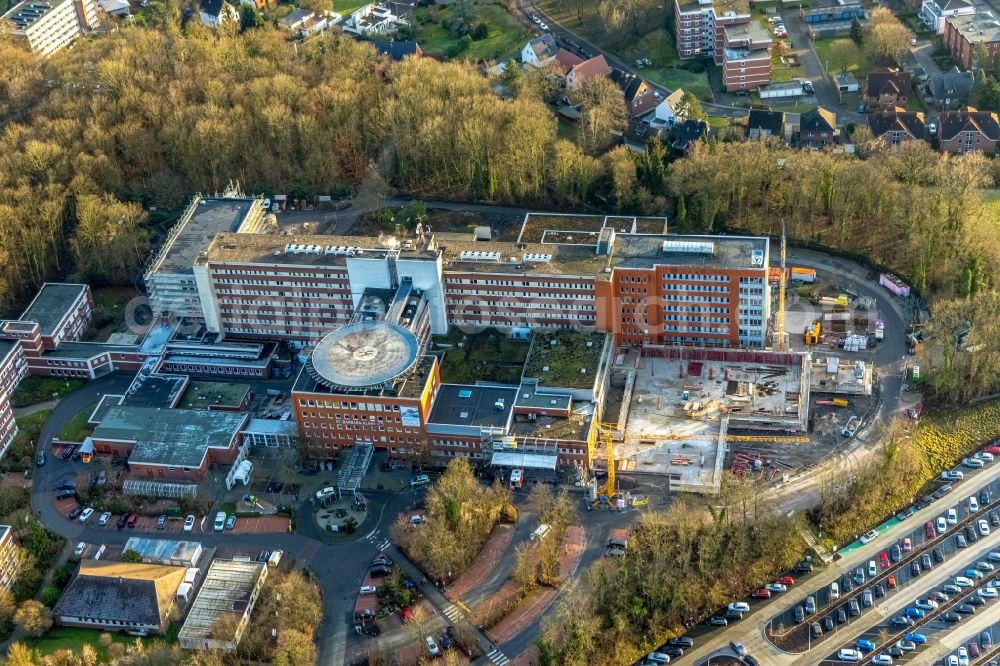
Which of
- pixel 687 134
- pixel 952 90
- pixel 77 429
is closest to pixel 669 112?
pixel 687 134

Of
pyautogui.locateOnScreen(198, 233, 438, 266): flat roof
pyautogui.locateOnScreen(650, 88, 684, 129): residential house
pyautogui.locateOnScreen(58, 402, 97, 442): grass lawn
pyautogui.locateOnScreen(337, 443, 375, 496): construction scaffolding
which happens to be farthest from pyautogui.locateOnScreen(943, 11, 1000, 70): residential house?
pyautogui.locateOnScreen(58, 402, 97, 442): grass lawn

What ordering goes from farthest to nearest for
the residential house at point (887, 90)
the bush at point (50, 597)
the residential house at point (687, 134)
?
the residential house at point (887, 90), the residential house at point (687, 134), the bush at point (50, 597)

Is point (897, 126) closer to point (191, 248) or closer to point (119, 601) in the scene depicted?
point (191, 248)

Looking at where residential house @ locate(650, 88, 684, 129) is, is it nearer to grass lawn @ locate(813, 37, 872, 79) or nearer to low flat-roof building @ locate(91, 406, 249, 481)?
grass lawn @ locate(813, 37, 872, 79)

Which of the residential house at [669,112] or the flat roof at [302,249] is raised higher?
the flat roof at [302,249]

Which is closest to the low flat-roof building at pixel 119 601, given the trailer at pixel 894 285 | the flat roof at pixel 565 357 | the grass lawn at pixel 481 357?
the grass lawn at pixel 481 357

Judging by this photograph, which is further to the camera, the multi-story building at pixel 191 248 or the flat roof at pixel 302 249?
the multi-story building at pixel 191 248

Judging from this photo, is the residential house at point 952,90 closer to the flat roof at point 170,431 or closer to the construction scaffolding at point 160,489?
the flat roof at point 170,431
